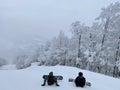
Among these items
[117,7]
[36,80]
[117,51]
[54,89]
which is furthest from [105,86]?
[117,7]

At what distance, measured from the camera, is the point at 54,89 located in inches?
623

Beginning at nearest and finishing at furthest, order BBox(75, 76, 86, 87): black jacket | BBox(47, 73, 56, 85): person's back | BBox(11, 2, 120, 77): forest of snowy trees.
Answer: BBox(75, 76, 86, 87): black jacket → BBox(47, 73, 56, 85): person's back → BBox(11, 2, 120, 77): forest of snowy trees

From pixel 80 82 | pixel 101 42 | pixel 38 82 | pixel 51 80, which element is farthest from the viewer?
pixel 101 42

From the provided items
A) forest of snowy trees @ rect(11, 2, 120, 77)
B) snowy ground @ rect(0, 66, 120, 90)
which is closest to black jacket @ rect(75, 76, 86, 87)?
snowy ground @ rect(0, 66, 120, 90)

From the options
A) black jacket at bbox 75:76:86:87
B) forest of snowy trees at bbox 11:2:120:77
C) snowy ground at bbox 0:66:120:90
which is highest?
forest of snowy trees at bbox 11:2:120:77

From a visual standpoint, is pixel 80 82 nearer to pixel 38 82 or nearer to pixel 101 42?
pixel 38 82

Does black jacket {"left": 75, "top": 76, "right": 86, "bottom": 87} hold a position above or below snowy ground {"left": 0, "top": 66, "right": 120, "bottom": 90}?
above

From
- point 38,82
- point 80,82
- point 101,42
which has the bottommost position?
point 38,82

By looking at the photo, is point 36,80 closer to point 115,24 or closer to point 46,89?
point 46,89

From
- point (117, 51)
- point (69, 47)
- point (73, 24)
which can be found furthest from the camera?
point (69, 47)

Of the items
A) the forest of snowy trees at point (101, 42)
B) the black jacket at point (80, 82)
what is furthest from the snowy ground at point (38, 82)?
the forest of snowy trees at point (101, 42)

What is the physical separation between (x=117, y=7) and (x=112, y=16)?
1.47 metres

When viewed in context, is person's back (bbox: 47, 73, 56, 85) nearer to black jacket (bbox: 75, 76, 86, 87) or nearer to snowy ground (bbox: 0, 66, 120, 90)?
snowy ground (bbox: 0, 66, 120, 90)

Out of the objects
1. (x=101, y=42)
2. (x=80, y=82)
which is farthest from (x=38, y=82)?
(x=101, y=42)
